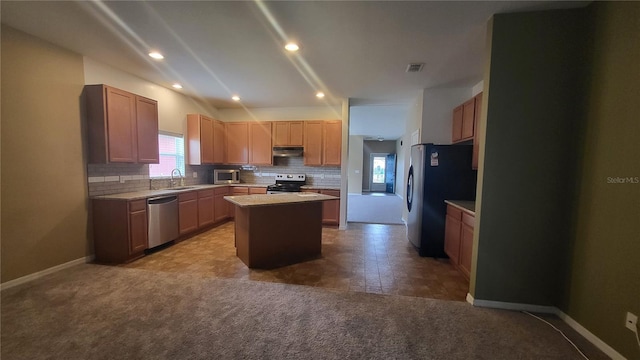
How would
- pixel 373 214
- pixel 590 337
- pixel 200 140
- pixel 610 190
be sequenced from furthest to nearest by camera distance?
1. pixel 373 214
2. pixel 200 140
3. pixel 590 337
4. pixel 610 190

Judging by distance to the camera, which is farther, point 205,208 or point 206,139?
point 206,139

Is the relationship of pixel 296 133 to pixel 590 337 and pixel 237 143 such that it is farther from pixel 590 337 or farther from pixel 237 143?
pixel 590 337

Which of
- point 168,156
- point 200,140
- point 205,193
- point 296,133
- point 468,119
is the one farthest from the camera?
point 296,133

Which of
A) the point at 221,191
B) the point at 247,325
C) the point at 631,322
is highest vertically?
the point at 221,191

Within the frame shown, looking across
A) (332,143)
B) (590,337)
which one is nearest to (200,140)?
(332,143)

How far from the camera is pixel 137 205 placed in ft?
10.6

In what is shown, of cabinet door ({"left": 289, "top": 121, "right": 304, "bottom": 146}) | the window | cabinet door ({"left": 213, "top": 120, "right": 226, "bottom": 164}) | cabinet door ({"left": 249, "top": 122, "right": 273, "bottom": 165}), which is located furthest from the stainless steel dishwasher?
cabinet door ({"left": 289, "top": 121, "right": 304, "bottom": 146})

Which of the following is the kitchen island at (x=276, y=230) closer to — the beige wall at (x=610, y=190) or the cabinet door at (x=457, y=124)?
the cabinet door at (x=457, y=124)

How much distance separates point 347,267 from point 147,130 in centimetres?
361

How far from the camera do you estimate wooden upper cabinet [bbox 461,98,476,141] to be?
10.7 ft

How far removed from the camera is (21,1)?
79.5 inches

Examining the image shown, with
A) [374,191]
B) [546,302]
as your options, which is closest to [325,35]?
[546,302]

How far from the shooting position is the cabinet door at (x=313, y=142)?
5.33 metres

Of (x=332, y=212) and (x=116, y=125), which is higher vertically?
(x=116, y=125)
